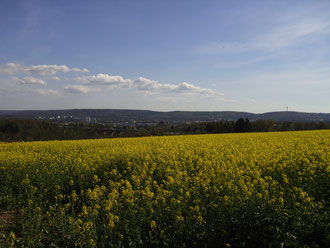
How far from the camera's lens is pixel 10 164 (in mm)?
9758

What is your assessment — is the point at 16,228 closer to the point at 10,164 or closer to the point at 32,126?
the point at 10,164

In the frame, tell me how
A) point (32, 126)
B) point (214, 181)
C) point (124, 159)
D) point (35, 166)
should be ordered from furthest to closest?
1. point (32, 126)
2. point (124, 159)
3. point (35, 166)
4. point (214, 181)

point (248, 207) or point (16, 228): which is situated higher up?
point (248, 207)

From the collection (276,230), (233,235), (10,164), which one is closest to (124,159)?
(10,164)

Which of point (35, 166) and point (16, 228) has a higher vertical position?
point (35, 166)

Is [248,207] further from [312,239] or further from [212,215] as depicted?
[312,239]

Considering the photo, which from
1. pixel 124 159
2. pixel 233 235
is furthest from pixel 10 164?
pixel 233 235

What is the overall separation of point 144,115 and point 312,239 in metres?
186

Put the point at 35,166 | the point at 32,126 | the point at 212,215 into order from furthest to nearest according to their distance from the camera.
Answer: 1. the point at 32,126
2. the point at 35,166
3. the point at 212,215

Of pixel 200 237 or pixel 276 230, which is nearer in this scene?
pixel 276 230

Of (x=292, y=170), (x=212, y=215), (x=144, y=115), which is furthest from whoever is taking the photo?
(x=144, y=115)

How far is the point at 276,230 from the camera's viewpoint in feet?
13.1

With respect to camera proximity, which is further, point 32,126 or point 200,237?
point 32,126

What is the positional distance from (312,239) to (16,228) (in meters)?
6.44
